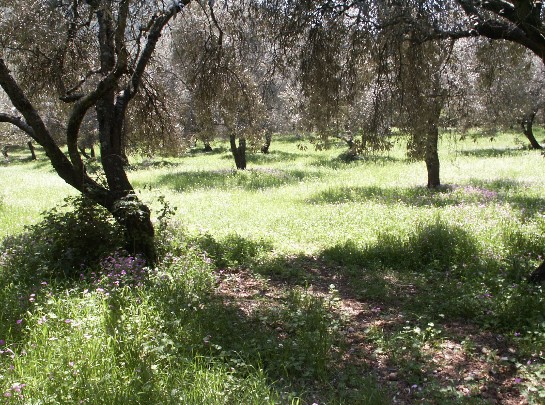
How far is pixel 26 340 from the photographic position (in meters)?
4.49

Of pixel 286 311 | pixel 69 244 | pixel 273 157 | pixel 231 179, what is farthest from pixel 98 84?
pixel 273 157

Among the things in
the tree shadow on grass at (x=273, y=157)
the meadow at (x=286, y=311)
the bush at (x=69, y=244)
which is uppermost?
the tree shadow on grass at (x=273, y=157)

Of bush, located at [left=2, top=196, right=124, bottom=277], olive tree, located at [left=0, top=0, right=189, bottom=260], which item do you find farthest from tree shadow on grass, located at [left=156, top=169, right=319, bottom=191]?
bush, located at [left=2, top=196, right=124, bottom=277]

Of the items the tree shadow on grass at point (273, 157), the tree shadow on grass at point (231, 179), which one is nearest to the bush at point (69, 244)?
the tree shadow on grass at point (231, 179)

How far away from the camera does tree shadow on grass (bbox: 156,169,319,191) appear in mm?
18109

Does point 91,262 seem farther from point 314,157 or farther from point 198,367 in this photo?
point 314,157

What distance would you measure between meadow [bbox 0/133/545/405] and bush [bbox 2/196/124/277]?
0.04 m

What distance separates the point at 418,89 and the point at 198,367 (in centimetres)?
518

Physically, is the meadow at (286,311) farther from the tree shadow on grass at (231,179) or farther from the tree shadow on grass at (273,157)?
the tree shadow on grass at (273,157)

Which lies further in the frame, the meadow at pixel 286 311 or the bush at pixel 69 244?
the bush at pixel 69 244

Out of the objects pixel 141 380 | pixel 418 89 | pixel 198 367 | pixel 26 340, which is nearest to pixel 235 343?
pixel 198 367

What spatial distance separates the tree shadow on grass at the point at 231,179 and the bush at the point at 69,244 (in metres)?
10.1

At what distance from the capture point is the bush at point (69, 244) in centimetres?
657

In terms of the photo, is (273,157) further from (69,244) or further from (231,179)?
(69,244)
